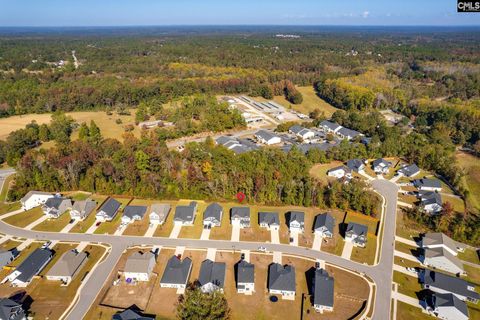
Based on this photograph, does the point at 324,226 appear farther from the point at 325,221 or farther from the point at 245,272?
the point at 245,272

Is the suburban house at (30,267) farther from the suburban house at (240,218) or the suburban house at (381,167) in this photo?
the suburban house at (381,167)

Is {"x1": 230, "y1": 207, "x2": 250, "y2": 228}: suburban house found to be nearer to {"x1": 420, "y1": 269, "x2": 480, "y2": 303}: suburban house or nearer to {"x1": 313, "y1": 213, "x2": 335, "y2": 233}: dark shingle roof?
{"x1": 313, "y1": 213, "x2": 335, "y2": 233}: dark shingle roof

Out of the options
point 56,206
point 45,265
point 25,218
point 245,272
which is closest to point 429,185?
point 245,272

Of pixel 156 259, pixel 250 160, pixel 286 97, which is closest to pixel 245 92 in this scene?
pixel 286 97

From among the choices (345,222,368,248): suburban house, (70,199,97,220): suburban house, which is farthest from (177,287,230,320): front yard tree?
(70,199,97,220): suburban house

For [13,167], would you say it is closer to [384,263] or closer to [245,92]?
[384,263]

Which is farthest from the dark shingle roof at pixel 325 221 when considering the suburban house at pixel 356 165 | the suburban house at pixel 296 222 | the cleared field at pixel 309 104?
the cleared field at pixel 309 104
